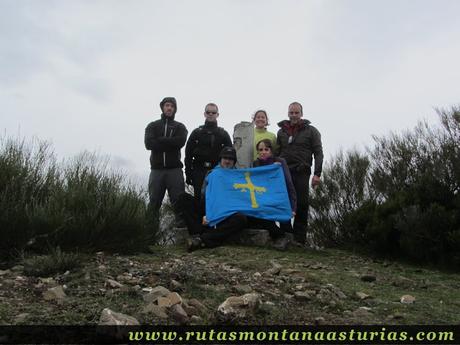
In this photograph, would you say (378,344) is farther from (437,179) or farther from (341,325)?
(437,179)

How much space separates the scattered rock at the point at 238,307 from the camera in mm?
2885

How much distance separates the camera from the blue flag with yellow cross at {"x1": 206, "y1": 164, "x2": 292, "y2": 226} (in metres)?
6.57

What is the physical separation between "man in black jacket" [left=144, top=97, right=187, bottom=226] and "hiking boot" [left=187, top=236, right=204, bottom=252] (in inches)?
42.1

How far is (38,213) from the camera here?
4777 mm

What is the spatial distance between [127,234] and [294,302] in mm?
2787

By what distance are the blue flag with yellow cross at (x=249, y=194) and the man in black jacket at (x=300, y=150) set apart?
366mm

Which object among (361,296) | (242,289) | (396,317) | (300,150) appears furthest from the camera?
(300,150)

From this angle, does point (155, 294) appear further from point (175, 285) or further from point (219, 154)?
point (219, 154)

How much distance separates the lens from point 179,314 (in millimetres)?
2824

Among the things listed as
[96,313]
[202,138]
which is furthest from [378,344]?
[202,138]

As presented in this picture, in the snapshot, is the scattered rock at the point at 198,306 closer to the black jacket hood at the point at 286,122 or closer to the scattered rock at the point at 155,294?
the scattered rock at the point at 155,294

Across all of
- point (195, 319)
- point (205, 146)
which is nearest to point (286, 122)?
point (205, 146)

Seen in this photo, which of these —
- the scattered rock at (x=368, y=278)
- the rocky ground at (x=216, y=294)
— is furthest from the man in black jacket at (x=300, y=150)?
the scattered rock at (x=368, y=278)

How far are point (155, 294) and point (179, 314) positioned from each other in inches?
16.3
